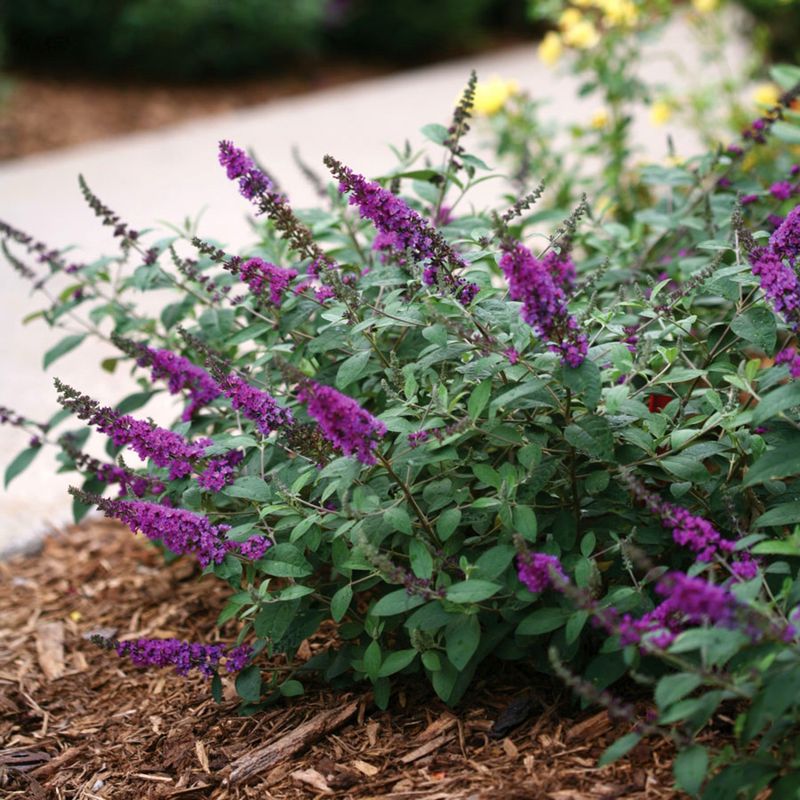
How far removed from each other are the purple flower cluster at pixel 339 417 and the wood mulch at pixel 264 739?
73cm

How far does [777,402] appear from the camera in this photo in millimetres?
1922

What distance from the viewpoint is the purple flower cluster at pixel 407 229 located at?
214 cm

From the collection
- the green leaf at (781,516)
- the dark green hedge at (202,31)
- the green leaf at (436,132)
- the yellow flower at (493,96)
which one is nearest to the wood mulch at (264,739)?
the green leaf at (781,516)

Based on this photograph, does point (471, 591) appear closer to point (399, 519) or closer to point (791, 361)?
point (399, 519)

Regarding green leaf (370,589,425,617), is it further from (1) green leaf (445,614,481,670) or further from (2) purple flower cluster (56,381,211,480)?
(2) purple flower cluster (56,381,211,480)

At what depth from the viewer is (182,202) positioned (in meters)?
8.09

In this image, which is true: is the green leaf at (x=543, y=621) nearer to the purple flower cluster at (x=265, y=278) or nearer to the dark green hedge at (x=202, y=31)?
the purple flower cluster at (x=265, y=278)

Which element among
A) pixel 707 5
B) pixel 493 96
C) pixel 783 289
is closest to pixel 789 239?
pixel 783 289

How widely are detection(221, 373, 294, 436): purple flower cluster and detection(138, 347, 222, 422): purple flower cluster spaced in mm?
326

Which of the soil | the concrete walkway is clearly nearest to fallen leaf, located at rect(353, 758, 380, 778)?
the concrete walkway

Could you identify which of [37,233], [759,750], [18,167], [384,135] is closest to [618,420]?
[759,750]

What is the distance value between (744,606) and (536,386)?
58 centimetres

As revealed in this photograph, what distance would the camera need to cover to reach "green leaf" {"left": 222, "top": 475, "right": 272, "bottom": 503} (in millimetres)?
2375

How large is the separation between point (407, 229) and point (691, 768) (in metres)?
1.11
